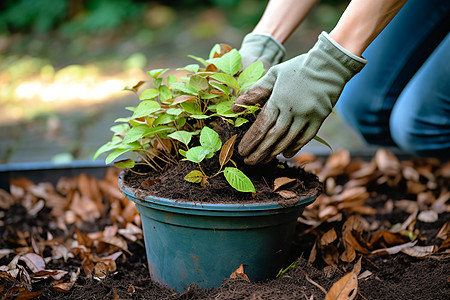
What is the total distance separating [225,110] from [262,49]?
1.33ft

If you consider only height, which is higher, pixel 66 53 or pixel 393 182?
pixel 393 182

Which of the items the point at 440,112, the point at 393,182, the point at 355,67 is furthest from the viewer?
the point at 393,182

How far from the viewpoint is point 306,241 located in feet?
4.76

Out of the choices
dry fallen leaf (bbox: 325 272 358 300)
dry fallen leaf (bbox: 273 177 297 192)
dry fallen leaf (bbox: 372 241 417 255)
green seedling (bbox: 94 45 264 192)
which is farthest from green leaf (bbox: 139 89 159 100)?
dry fallen leaf (bbox: 372 241 417 255)

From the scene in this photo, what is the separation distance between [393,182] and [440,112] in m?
0.48

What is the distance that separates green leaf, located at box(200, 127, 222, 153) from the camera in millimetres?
1035

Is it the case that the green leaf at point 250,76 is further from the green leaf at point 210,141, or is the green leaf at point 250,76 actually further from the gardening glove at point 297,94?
the green leaf at point 210,141

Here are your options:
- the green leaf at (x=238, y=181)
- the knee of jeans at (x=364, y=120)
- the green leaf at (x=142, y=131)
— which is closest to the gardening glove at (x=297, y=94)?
the green leaf at (x=238, y=181)

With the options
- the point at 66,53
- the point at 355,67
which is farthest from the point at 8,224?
the point at 66,53

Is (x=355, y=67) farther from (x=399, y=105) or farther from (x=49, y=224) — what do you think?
(x=49, y=224)

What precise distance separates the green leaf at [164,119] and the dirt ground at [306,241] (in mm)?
445

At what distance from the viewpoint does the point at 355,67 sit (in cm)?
103

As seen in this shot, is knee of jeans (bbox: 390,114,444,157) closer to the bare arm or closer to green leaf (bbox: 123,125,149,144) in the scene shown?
the bare arm

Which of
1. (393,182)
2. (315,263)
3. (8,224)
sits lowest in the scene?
(8,224)
